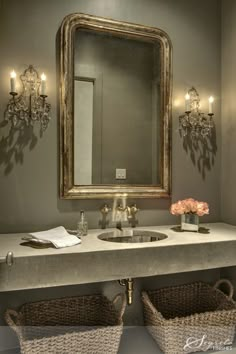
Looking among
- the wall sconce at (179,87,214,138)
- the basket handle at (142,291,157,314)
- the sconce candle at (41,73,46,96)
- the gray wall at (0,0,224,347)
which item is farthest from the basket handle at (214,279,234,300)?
the sconce candle at (41,73,46,96)

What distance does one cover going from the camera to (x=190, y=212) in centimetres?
205

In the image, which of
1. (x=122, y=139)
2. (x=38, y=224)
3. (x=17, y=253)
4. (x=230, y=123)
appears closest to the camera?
(x=17, y=253)

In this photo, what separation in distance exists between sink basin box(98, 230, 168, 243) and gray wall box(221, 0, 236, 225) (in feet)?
2.25

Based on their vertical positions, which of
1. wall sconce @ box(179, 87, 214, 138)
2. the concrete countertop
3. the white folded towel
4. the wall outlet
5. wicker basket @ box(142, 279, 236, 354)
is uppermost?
wall sconce @ box(179, 87, 214, 138)

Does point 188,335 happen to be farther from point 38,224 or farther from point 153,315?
point 38,224

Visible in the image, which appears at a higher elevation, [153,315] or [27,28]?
[27,28]

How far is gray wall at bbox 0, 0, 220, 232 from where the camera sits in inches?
74.9

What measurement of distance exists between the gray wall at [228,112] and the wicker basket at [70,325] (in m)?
1.09

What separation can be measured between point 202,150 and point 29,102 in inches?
52.4

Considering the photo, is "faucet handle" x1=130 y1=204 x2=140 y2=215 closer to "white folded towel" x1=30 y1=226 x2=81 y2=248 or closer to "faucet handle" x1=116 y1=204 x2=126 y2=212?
"faucet handle" x1=116 y1=204 x2=126 y2=212

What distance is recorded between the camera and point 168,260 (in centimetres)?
167

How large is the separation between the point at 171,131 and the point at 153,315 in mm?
1286

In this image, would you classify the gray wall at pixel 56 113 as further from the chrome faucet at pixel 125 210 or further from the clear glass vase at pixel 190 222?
the clear glass vase at pixel 190 222

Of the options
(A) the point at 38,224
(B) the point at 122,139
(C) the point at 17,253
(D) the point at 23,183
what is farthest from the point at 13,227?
(B) the point at 122,139
